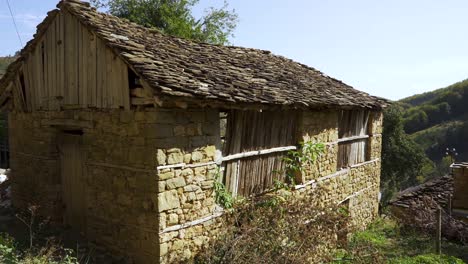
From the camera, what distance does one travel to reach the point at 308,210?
6.77 m

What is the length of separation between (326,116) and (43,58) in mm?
5879

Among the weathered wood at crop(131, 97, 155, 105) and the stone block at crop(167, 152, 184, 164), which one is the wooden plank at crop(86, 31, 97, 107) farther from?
the stone block at crop(167, 152, 184, 164)

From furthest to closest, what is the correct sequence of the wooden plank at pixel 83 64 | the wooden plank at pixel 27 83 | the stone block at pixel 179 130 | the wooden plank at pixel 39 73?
the wooden plank at pixel 27 83 < the wooden plank at pixel 39 73 < the wooden plank at pixel 83 64 < the stone block at pixel 179 130

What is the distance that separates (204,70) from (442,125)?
143 feet

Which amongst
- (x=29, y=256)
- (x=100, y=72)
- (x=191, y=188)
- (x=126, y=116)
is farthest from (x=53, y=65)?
(x=191, y=188)

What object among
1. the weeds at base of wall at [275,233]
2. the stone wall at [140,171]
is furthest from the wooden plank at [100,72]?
the weeds at base of wall at [275,233]

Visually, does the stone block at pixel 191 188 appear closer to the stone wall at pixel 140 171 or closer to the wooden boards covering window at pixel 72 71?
the stone wall at pixel 140 171

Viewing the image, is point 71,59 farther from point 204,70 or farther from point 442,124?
point 442,124

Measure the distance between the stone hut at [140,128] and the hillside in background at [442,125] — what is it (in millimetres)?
33592

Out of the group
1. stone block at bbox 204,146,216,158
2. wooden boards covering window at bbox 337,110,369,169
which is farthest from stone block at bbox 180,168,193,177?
wooden boards covering window at bbox 337,110,369,169

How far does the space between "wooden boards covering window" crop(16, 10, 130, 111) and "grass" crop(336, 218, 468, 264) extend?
4801mm

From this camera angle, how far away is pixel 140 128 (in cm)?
526

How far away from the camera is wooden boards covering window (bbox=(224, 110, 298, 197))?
6430 mm

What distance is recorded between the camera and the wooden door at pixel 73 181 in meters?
6.62
